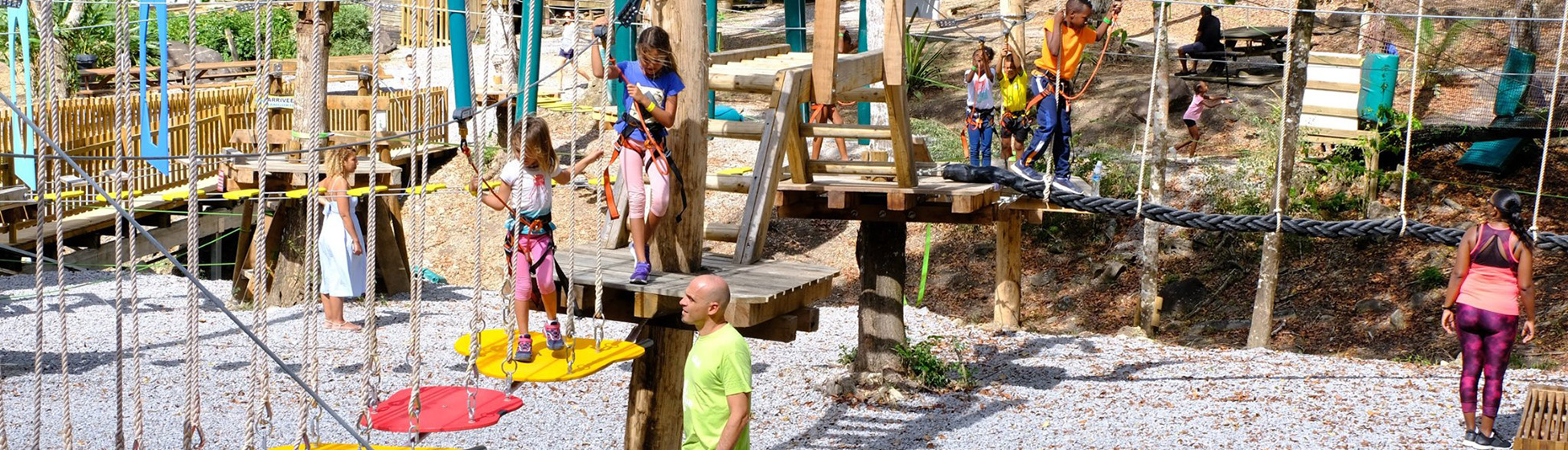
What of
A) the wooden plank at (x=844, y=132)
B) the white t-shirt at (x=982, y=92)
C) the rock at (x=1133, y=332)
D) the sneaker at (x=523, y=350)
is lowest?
the rock at (x=1133, y=332)

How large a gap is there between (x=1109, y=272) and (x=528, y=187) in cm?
→ 1114

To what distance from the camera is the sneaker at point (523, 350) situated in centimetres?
545

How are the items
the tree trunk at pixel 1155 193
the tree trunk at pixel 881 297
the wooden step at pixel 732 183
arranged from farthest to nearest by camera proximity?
the tree trunk at pixel 1155 193
the tree trunk at pixel 881 297
the wooden step at pixel 732 183

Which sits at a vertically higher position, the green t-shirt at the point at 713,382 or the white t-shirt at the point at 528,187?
the white t-shirt at the point at 528,187

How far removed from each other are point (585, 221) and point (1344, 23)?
39.4 ft

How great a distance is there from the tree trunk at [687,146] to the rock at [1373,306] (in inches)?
400

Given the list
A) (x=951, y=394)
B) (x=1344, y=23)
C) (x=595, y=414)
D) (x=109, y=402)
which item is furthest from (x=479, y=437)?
(x=1344, y=23)

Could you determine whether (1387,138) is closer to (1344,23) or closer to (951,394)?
(1344,23)

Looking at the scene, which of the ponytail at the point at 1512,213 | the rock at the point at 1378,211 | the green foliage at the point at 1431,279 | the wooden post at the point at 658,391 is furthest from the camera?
the rock at the point at 1378,211

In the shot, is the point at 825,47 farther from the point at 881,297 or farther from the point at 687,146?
the point at 881,297

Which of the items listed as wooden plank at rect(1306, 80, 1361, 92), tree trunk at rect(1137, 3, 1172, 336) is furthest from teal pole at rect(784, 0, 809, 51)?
wooden plank at rect(1306, 80, 1361, 92)

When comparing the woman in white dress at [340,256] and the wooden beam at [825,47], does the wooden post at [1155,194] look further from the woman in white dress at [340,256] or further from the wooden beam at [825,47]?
the woman in white dress at [340,256]

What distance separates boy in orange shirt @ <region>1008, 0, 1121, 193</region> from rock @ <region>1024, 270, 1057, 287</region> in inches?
274

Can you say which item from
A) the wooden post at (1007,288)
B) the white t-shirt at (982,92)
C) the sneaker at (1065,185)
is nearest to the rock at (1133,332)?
the wooden post at (1007,288)
